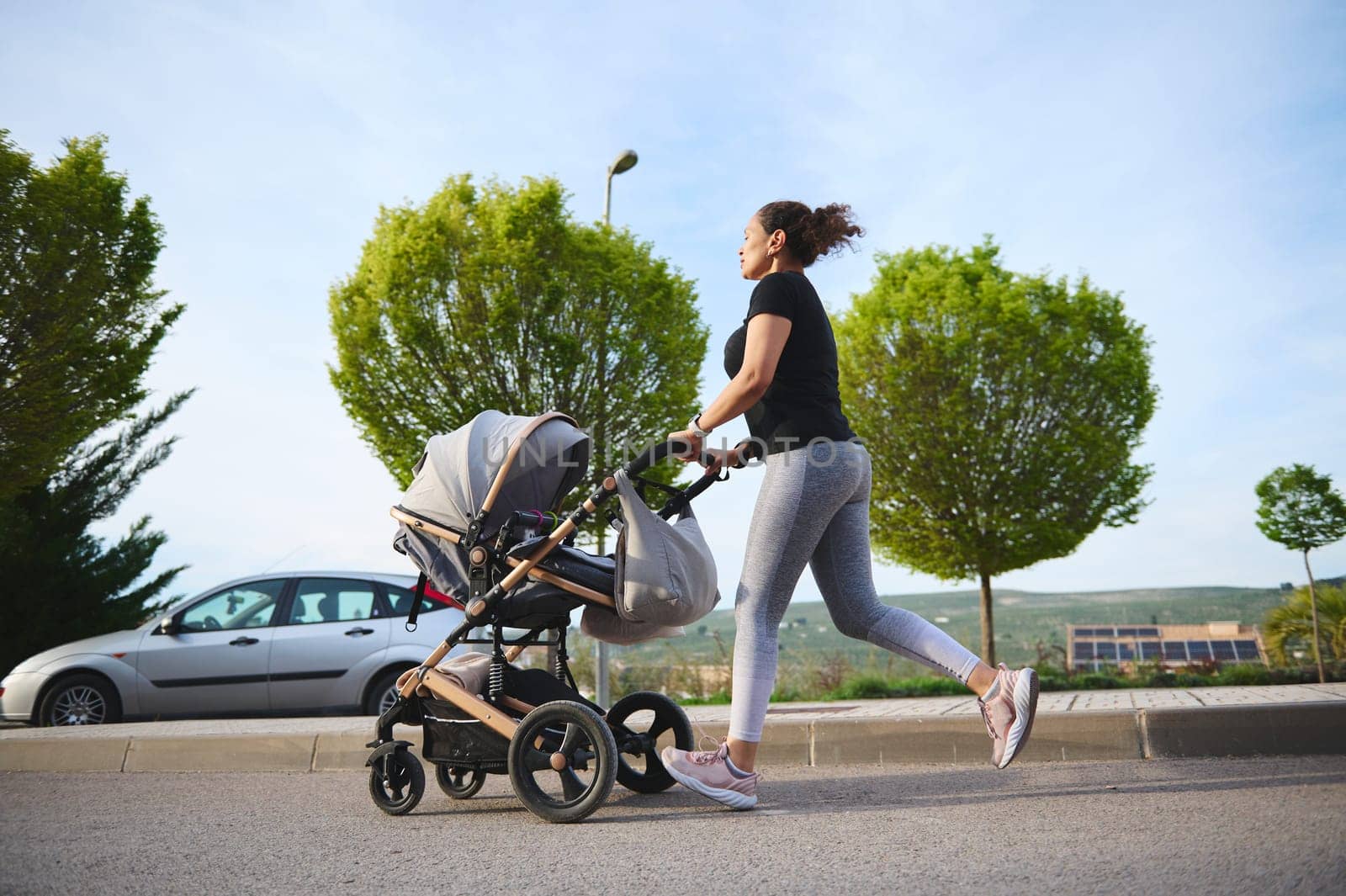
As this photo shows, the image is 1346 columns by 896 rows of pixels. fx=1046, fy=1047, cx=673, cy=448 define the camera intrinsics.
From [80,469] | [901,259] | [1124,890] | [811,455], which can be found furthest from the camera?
[901,259]

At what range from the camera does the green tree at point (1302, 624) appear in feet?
53.2

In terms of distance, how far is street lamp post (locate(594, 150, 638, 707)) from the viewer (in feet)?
40.6

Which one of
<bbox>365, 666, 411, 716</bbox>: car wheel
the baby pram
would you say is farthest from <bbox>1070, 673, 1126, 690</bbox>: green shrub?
the baby pram

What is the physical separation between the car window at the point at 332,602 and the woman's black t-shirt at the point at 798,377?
6723mm

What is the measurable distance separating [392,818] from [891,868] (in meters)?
2.37

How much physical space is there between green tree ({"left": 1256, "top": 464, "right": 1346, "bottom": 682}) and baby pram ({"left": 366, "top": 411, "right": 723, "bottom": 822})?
1406 cm

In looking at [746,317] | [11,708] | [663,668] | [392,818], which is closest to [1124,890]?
[746,317]

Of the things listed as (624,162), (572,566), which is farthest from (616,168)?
(572,566)

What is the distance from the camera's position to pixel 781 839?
3568 millimetres

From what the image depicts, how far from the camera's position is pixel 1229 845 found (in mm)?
3164

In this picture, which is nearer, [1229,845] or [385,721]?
[1229,845]

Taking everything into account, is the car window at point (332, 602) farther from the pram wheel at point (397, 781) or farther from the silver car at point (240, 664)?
the pram wheel at point (397, 781)

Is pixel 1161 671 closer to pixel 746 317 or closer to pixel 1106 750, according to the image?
pixel 1106 750

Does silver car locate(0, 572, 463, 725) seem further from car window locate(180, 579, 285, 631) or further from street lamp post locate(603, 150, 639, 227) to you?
street lamp post locate(603, 150, 639, 227)
